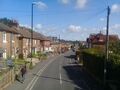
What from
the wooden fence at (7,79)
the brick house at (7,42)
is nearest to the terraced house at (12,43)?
the brick house at (7,42)

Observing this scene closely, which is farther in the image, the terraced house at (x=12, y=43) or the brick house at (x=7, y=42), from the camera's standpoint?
the terraced house at (x=12, y=43)

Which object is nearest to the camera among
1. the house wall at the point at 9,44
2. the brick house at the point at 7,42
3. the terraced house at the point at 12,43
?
the brick house at the point at 7,42

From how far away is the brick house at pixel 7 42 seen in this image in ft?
184

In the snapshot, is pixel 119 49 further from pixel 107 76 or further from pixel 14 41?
pixel 14 41

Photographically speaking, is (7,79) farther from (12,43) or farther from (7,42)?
(12,43)

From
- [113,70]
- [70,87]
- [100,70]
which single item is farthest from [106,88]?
[100,70]

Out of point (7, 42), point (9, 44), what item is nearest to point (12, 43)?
point (9, 44)

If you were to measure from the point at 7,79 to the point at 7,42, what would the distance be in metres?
29.1

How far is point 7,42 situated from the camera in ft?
197

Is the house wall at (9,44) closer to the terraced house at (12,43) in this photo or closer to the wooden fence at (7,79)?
the terraced house at (12,43)

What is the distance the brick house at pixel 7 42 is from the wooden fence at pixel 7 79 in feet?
70.0

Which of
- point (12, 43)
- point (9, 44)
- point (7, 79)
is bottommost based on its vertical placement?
point (7, 79)

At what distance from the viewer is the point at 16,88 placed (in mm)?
30109

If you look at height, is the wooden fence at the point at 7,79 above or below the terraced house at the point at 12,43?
below
